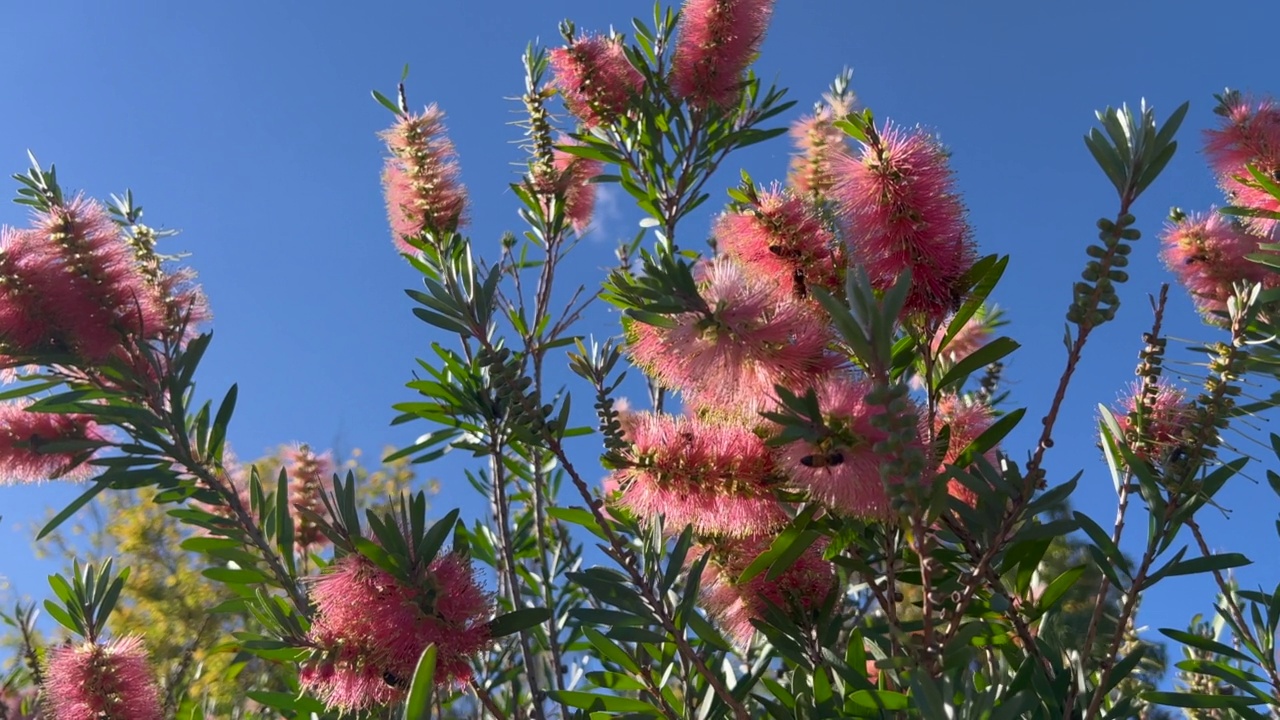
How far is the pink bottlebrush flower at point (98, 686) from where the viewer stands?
2176mm

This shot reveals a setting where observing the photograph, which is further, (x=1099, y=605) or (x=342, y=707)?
(x=342, y=707)

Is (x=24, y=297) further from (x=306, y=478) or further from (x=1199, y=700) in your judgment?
(x=1199, y=700)

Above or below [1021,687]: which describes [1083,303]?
above

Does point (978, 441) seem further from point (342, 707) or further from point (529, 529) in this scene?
point (529, 529)

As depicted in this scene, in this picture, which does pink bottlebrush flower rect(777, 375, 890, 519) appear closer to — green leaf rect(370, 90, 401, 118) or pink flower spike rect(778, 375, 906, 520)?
pink flower spike rect(778, 375, 906, 520)

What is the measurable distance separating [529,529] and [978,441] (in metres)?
2.35

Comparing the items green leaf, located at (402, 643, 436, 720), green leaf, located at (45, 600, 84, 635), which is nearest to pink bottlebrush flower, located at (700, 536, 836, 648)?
green leaf, located at (402, 643, 436, 720)

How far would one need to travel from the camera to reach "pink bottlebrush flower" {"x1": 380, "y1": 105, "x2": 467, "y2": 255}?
3.18 meters

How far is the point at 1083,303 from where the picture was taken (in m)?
1.31

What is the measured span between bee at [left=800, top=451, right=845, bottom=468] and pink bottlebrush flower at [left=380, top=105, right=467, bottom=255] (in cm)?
216

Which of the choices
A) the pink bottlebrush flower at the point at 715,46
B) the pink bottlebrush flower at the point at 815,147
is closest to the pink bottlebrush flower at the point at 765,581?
the pink bottlebrush flower at the point at 815,147

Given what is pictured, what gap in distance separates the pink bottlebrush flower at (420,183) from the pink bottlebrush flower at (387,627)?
1763 mm

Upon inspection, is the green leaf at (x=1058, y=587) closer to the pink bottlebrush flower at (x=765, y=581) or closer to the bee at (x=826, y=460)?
the pink bottlebrush flower at (x=765, y=581)

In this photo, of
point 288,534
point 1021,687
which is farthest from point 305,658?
point 1021,687
